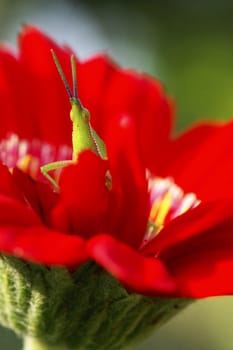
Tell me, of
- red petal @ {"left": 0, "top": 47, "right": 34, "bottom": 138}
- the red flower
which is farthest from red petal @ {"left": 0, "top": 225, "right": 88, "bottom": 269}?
red petal @ {"left": 0, "top": 47, "right": 34, "bottom": 138}

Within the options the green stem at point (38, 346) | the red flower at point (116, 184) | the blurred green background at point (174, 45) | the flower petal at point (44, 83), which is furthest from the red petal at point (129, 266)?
the blurred green background at point (174, 45)

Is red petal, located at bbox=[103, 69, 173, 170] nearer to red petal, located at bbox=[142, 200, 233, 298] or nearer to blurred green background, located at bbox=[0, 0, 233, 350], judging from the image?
red petal, located at bbox=[142, 200, 233, 298]

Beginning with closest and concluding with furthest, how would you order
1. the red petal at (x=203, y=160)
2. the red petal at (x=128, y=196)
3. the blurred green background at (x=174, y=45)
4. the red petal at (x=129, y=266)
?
the red petal at (x=129, y=266) → the red petal at (x=128, y=196) → the red petal at (x=203, y=160) → the blurred green background at (x=174, y=45)

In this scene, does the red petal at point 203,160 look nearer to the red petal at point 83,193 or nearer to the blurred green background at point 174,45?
the red petal at point 83,193

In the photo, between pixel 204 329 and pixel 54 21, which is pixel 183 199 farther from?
pixel 54 21

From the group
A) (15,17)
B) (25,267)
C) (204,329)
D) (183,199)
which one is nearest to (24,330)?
(25,267)

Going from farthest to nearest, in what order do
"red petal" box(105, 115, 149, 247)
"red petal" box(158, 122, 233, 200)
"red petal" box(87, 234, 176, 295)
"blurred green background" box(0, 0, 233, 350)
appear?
"blurred green background" box(0, 0, 233, 350) < "red petal" box(158, 122, 233, 200) < "red petal" box(105, 115, 149, 247) < "red petal" box(87, 234, 176, 295)
